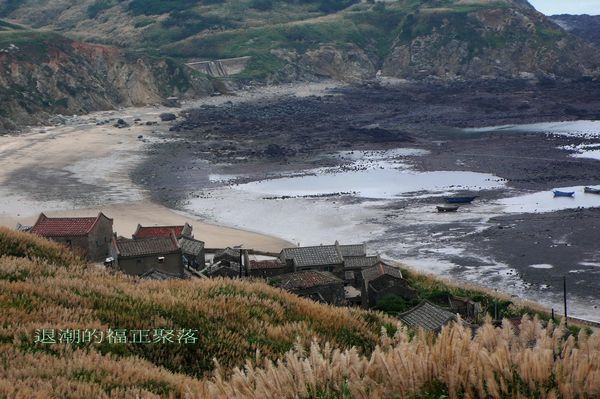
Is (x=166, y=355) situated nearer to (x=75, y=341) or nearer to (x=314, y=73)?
(x=75, y=341)

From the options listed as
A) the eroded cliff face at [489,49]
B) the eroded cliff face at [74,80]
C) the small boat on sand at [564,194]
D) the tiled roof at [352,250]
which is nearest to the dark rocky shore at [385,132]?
the small boat on sand at [564,194]

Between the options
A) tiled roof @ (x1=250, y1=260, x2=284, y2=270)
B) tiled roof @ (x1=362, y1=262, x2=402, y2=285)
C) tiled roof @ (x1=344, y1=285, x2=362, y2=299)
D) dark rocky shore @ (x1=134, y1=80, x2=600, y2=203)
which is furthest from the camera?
dark rocky shore @ (x1=134, y1=80, x2=600, y2=203)

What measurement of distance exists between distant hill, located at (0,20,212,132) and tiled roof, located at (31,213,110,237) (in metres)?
63.2

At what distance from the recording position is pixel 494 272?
1510 inches

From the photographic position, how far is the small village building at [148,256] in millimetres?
30609

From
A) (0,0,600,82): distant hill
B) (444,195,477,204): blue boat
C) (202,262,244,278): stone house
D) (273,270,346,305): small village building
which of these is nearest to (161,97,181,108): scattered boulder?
(0,0,600,82): distant hill

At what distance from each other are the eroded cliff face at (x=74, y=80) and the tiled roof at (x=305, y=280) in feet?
238

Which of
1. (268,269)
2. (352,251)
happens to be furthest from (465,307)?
(268,269)

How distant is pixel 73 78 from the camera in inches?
4368

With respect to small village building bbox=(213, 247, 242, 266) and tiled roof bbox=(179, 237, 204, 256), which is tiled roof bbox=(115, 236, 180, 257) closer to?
tiled roof bbox=(179, 237, 204, 256)

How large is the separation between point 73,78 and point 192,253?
84.8 metres

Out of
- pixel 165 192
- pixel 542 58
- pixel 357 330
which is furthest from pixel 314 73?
pixel 357 330

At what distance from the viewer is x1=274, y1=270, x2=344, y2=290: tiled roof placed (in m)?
29.0

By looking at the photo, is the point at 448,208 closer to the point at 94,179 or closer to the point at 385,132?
the point at 94,179
